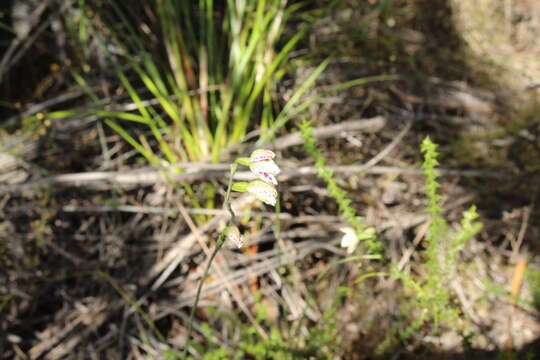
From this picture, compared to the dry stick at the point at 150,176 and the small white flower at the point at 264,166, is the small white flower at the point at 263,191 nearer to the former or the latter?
the small white flower at the point at 264,166

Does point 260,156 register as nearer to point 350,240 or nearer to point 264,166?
point 264,166

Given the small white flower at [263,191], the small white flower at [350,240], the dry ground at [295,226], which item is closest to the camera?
the small white flower at [263,191]

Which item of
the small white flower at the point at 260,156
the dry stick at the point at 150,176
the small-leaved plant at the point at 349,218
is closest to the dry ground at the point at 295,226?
the dry stick at the point at 150,176

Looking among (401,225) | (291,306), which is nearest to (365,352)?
(291,306)

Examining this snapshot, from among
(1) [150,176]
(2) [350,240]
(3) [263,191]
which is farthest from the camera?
(1) [150,176]

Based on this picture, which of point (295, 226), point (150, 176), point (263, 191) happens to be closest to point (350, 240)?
point (263, 191)

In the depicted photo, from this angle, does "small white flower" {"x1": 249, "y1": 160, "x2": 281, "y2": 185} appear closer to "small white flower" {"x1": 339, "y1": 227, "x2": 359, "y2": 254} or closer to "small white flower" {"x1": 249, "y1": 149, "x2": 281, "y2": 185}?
"small white flower" {"x1": 249, "y1": 149, "x2": 281, "y2": 185}
